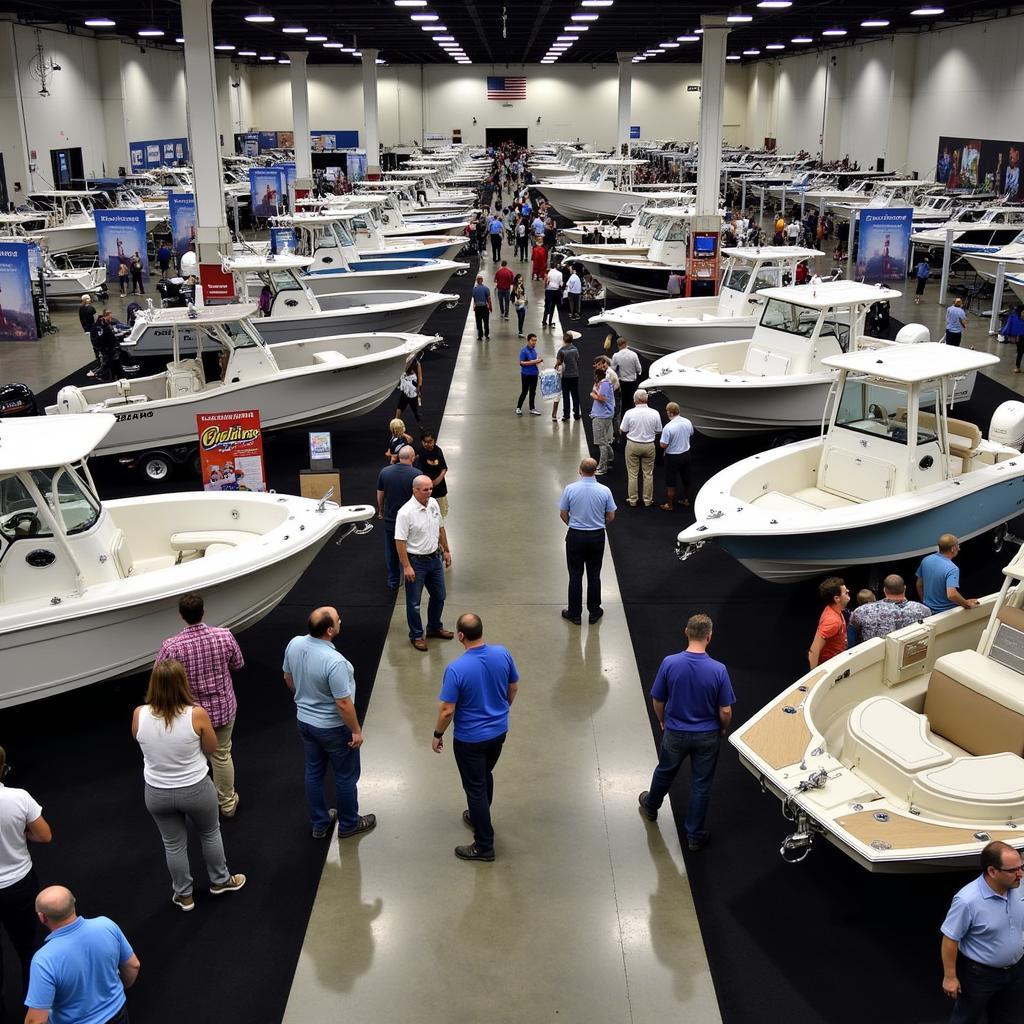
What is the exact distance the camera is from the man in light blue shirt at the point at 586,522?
26.0 feet

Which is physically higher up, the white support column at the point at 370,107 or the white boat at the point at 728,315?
the white support column at the point at 370,107

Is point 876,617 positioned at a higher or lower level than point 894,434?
lower

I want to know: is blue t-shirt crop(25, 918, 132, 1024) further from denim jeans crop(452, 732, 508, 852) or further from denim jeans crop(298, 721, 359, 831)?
denim jeans crop(452, 732, 508, 852)

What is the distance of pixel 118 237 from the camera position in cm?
2447

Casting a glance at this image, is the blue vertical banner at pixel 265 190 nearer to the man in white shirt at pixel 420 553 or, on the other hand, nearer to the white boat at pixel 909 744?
the man in white shirt at pixel 420 553

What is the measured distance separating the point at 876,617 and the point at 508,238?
99.2 ft

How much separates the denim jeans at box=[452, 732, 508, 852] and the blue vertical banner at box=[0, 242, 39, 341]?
1743 cm

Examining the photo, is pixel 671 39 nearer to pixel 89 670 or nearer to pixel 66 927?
pixel 89 670

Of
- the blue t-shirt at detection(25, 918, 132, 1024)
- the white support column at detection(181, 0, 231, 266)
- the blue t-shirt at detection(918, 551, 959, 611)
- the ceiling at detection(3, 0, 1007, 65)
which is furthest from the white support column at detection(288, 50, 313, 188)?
the blue t-shirt at detection(25, 918, 132, 1024)

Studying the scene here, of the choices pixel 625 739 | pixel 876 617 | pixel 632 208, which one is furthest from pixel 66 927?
pixel 632 208

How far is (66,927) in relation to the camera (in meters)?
3.73

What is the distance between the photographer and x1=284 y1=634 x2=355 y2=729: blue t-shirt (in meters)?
5.31

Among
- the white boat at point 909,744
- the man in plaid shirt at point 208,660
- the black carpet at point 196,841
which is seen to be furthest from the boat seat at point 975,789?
the man in plaid shirt at point 208,660

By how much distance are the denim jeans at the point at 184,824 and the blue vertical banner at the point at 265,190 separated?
27.8m
